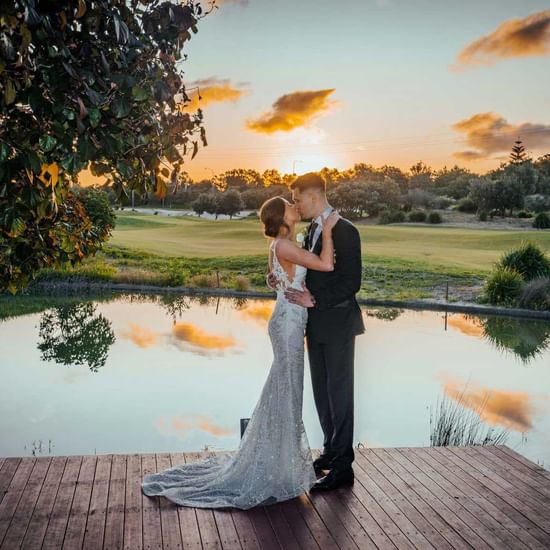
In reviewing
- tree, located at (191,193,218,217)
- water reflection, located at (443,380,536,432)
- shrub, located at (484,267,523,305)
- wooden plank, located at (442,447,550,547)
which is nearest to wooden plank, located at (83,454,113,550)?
wooden plank, located at (442,447,550,547)

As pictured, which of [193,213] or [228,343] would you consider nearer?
[228,343]

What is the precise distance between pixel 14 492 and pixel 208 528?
1119mm

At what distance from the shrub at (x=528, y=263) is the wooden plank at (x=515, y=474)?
12681 millimetres

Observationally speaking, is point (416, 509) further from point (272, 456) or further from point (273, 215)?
point (273, 215)

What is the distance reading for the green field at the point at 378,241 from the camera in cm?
2528

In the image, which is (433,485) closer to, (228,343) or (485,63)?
(228,343)

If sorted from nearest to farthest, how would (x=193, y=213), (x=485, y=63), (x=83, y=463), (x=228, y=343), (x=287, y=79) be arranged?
1. (x=83, y=463)
2. (x=228, y=343)
3. (x=485, y=63)
4. (x=287, y=79)
5. (x=193, y=213)

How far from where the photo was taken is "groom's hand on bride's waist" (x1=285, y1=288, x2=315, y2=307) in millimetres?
4164

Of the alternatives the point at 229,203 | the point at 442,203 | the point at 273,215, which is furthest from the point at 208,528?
the point at 229,203

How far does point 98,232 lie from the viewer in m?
4.55

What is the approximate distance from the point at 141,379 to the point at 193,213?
29.9 m

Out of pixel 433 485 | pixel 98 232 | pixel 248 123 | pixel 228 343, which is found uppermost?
pixel 248 123

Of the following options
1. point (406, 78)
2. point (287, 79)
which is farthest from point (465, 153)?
point (406, 78)

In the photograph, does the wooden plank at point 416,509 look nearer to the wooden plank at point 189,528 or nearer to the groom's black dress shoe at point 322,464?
the groom's black dress shoe at point 322,464
